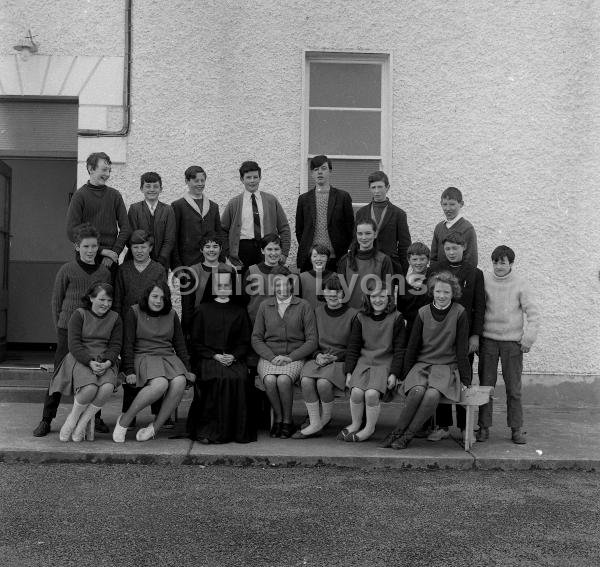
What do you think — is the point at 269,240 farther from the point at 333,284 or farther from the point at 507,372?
the point at 507,372

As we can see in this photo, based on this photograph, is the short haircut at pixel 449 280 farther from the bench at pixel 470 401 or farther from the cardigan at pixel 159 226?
the cardigan at pixel 159 226

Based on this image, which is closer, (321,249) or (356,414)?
(356,414)

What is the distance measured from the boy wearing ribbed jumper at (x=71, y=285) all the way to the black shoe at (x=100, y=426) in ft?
1.11

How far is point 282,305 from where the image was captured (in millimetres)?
6246

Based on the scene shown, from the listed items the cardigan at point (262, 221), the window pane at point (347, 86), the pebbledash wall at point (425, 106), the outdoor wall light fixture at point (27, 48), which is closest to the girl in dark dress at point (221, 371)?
the cardigan at point (262, 221)

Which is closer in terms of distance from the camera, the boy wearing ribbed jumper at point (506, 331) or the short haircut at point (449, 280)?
the short haircut at point (449, 280)

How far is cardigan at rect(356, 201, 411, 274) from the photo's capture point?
660 centimetres

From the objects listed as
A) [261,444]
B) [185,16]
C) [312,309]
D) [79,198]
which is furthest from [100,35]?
[261,444]

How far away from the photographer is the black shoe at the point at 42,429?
232 inches

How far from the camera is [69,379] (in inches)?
229

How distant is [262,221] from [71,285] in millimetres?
1741

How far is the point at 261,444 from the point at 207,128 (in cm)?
339

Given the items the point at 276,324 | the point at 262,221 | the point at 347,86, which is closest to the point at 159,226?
the point at 262,221

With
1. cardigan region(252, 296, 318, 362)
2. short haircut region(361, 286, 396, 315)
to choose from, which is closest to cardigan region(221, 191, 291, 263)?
cardigan region(252, 296, 318, 362)
